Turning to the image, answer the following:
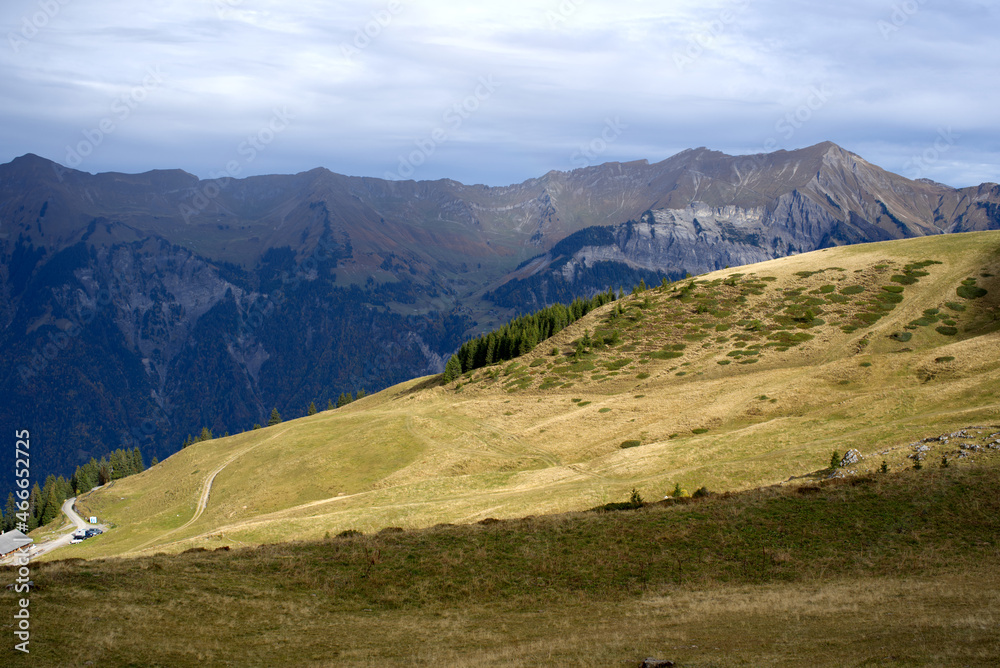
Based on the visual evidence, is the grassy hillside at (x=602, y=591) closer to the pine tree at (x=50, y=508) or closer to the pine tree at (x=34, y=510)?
the pine tree at (x=50, y=508)

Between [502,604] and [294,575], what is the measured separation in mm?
13252

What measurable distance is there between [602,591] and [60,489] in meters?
177

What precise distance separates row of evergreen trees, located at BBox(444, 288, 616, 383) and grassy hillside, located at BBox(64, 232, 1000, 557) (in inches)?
227

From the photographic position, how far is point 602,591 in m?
33.0

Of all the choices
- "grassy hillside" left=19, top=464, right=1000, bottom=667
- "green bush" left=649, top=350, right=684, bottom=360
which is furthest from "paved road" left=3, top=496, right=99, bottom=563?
"green bush" left=649, top=350, right=684, bottom=360

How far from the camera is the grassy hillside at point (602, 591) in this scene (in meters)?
24.4

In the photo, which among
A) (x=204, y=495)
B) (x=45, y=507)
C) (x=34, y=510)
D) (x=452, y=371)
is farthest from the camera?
(x=34, y=510)

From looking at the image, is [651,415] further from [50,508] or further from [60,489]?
[60,489]

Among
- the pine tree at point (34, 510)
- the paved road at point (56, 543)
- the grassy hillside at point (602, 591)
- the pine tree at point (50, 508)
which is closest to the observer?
the grassy hillside at point (602, 591)

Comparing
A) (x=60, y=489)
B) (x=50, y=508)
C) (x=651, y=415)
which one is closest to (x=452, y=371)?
(x=651, y=415)

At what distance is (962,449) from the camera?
44844 millimetres

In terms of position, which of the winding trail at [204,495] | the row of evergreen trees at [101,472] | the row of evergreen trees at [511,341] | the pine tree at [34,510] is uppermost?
the row of evergreen trees at [511,341]

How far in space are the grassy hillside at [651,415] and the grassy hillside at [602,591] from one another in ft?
33.3

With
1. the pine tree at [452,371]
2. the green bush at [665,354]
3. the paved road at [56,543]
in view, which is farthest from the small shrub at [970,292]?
the paved road at [56,543]
